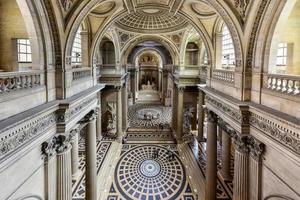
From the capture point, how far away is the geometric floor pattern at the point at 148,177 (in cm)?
1328

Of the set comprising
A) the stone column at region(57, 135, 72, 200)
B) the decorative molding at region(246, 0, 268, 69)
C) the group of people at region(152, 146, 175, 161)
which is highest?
the decorative molding at region(246, 0, 268, 69)

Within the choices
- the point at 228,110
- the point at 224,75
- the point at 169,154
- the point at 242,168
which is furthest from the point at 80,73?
the point at 169,154

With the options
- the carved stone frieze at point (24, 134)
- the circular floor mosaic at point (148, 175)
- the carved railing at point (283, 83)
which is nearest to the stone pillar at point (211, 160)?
the circular floor mosaic at point (148, 175)

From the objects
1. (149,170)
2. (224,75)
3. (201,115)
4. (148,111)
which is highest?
(224,75)

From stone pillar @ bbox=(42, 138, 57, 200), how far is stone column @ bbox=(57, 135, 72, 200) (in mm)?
138

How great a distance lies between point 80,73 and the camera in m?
9.76

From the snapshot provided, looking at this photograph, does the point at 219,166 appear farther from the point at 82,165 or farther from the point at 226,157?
the point at 82,165

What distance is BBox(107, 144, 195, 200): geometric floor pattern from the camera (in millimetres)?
13281

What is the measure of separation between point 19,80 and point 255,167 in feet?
20.6

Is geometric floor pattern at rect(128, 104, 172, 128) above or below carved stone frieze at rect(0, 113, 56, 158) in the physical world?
below

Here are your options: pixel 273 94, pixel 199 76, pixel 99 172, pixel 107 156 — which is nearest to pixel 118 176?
pixel 99 172

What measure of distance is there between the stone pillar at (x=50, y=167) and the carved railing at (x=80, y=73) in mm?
2771

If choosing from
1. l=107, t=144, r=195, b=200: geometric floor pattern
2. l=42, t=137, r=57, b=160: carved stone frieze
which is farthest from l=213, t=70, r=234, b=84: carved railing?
l=107, t=144, r=195, b=200: geometric floor pattern

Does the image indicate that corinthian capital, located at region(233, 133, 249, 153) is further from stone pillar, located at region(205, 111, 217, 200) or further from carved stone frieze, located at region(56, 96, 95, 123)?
carved stone frieze, located at region(56, 96, 95, 123)
